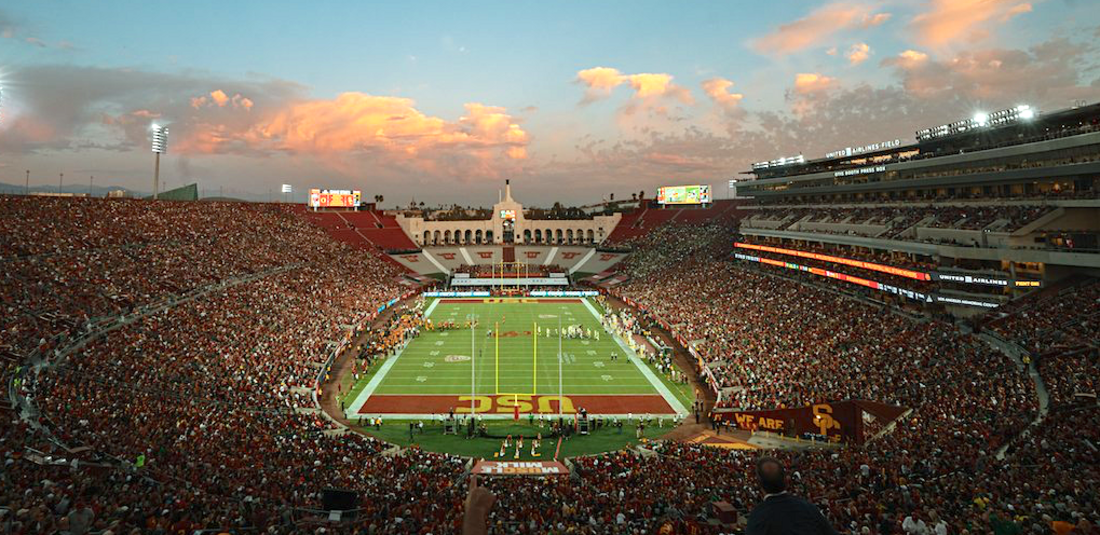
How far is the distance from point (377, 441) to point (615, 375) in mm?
15784

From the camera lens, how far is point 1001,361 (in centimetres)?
2122

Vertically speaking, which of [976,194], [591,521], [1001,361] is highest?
[976,194]

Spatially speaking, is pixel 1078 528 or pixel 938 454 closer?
pixel 1078 528

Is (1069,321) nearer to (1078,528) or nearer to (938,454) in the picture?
(938,454)

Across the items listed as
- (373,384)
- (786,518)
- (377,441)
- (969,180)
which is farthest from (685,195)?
(786,518)

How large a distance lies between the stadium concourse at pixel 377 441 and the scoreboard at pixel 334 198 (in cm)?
4632

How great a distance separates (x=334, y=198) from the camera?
92.6 metres

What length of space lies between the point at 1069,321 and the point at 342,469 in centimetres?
2770

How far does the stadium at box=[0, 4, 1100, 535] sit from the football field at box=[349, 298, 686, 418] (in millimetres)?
241

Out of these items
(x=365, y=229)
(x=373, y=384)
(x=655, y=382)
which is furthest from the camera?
(x=365, y=229)

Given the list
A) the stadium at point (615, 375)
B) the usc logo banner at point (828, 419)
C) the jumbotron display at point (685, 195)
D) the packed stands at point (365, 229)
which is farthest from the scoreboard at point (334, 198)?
the usc logo banner at point (828, 419)

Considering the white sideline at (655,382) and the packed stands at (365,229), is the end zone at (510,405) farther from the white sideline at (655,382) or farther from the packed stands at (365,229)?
the packed stands at (365,229)

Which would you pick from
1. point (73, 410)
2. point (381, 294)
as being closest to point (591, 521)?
point (73, 410)

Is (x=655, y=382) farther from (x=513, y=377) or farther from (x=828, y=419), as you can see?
(x=828, y=419)
